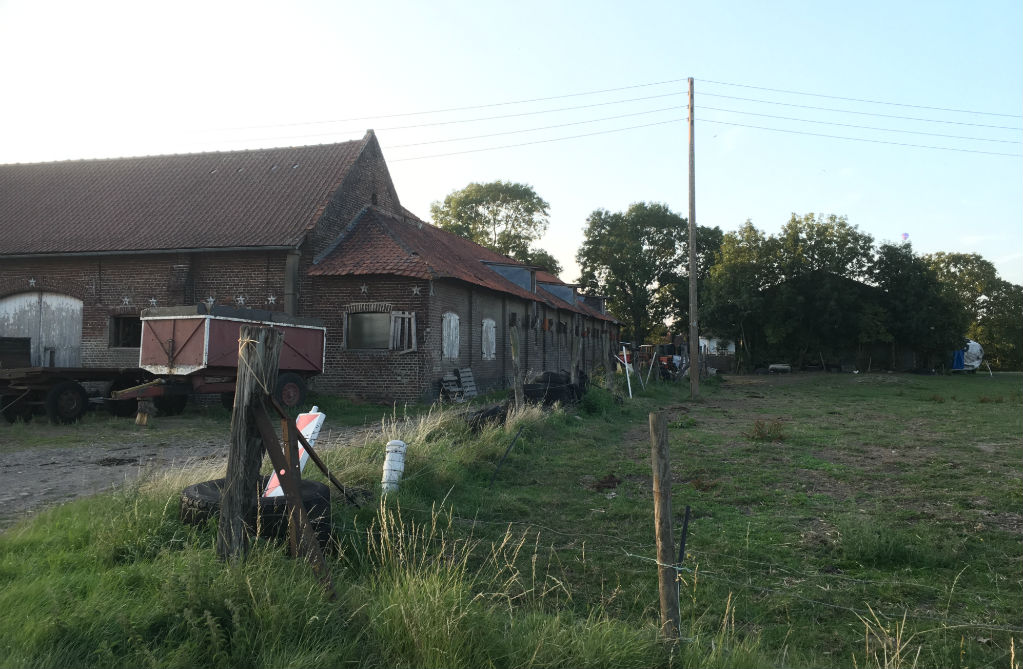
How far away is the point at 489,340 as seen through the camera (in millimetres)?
21234

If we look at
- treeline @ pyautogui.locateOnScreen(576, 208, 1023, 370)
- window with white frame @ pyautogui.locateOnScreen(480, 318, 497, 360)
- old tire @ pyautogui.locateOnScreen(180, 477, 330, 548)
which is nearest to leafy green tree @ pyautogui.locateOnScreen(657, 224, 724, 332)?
treeline @ pyautogui.locateOnScreen(576, 208, 1023, 370)

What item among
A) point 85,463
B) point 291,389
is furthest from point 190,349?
point 85,463

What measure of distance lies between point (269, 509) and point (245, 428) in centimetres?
79

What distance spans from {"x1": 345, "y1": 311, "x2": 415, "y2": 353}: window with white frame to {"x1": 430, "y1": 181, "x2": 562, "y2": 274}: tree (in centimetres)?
3305

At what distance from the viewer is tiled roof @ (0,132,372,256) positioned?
17.9 m

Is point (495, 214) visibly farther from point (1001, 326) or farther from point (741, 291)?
point (1001, 326)

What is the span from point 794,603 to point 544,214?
159 feet

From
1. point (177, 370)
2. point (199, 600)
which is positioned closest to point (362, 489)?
point (199, 600)

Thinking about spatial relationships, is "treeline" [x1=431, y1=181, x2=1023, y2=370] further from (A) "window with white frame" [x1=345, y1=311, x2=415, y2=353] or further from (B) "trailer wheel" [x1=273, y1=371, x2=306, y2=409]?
(B) "trailer wheel" [x1=273, y1=371, x2=306, y2=409]

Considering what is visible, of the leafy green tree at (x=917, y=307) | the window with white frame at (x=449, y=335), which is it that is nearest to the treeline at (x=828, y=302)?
the leafy green tree at (x=917, y=307)

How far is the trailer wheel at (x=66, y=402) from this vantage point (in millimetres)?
12734

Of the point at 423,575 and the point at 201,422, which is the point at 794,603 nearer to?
the point at 423,575

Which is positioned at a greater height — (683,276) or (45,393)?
(683,276)

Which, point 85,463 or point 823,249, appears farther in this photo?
point 823,249
